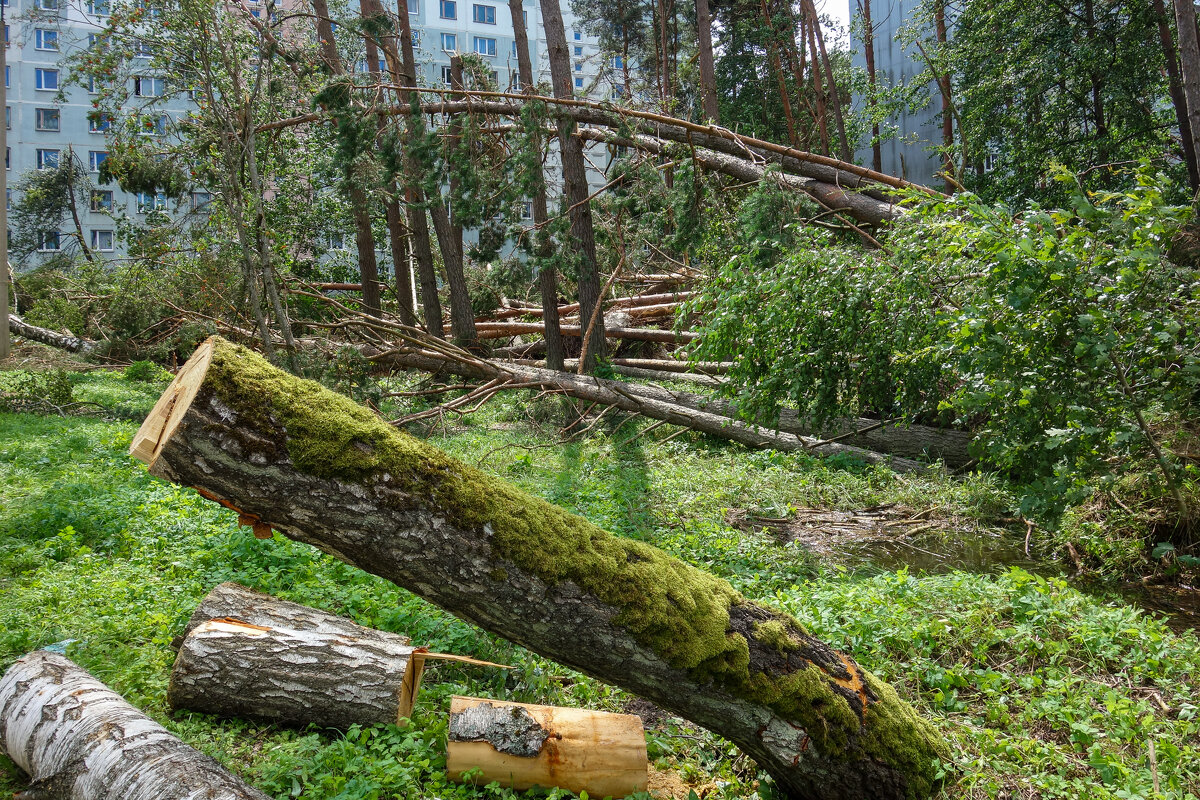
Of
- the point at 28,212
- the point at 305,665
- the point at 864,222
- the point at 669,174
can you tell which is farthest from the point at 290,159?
the point at 28,212

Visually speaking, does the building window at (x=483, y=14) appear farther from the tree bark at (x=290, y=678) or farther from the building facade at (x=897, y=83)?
the tree bark at (x=290, y=678)

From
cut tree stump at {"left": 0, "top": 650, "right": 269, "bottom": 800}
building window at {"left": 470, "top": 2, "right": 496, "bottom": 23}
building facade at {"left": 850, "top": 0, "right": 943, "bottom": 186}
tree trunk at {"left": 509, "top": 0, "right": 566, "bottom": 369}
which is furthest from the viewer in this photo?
building window at {"left": 470, "top": 2, "right": 496, "bottom": 23}

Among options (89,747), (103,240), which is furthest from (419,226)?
(103,240)

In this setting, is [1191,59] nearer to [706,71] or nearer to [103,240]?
[706,71]

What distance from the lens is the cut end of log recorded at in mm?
2264

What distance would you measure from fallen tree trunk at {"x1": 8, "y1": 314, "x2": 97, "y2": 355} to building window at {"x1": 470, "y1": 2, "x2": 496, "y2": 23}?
3402 centimetres

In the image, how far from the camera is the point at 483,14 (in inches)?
1722

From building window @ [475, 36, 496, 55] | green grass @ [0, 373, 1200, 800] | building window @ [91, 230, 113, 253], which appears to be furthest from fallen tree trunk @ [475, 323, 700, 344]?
building window @ [475, 36, 496, 55]

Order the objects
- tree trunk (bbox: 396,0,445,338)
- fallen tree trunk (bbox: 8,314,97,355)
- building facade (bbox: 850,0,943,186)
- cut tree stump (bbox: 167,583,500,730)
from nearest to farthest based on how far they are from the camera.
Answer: cut tree stump (bbox: 167,583,500,730) → tree trunk (bbox: 396,0,445,338) → fallen tree trunk (bbox: 8,314,97,355) → building facade (bbox: 850,0,943,186)

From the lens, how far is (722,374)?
1148 centimetres

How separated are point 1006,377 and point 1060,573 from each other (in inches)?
71.0

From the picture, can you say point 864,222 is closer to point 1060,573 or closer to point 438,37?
point 1060,573

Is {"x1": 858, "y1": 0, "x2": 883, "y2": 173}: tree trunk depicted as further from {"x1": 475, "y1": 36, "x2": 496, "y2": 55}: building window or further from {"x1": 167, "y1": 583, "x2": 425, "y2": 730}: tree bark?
{"x1": 475, "y1": 36, "x2": 496, "y2": 55}: building window

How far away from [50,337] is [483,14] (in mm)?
35367
